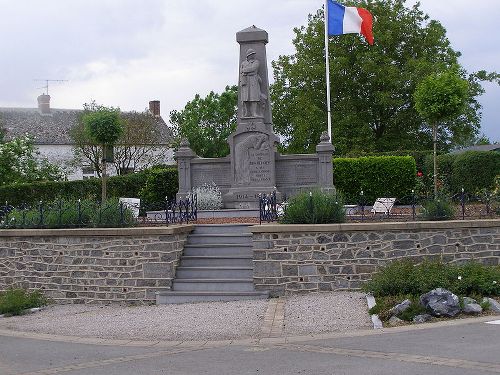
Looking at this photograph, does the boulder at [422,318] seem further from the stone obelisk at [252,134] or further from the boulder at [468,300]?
the stone obelisk at [252,134]

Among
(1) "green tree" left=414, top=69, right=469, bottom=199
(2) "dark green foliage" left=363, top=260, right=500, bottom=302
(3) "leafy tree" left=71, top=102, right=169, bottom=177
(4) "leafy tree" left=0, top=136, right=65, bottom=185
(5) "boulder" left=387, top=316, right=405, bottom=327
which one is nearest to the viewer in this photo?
(5) "boulder" left=387, top=316, right=405, bottom=327

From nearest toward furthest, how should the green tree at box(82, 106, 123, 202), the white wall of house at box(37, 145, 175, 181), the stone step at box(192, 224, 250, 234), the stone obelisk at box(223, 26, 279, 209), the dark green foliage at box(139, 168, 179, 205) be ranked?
the stone step at box(192, 224, 250, 234), the green tree at box(82, 106, 123, 202), the stone obelisk at box(223, 26, 279, 209), the dark green foliage at box(139, 168, 179, 205), the white wall of house at box(37, 145, 175, 181)

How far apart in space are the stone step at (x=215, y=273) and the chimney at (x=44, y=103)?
4294 centimetres

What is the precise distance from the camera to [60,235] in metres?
14.8

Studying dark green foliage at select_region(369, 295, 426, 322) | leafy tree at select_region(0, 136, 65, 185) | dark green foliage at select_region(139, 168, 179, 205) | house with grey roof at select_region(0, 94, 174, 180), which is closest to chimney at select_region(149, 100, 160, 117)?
house with grey roof at select_region(0, 94, 174, 180)

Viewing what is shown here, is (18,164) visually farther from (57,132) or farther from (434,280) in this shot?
(434,280)

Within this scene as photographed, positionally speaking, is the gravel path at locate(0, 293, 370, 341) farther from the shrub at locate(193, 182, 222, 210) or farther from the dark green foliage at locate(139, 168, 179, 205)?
the dark green foliage at locate(139, 168, 179, 205)

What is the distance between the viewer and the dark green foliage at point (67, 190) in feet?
91.1

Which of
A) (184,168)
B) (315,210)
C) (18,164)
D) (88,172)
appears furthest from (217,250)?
(88,172)

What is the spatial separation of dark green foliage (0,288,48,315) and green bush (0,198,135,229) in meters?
1.46

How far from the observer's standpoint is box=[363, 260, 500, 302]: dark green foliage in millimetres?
11320

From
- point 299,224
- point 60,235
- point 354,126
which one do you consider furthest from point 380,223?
point 354,126

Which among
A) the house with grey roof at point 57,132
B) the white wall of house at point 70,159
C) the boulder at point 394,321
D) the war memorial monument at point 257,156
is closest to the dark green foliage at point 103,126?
the war memorial monument at point 257,156

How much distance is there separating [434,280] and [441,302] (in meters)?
0.90
